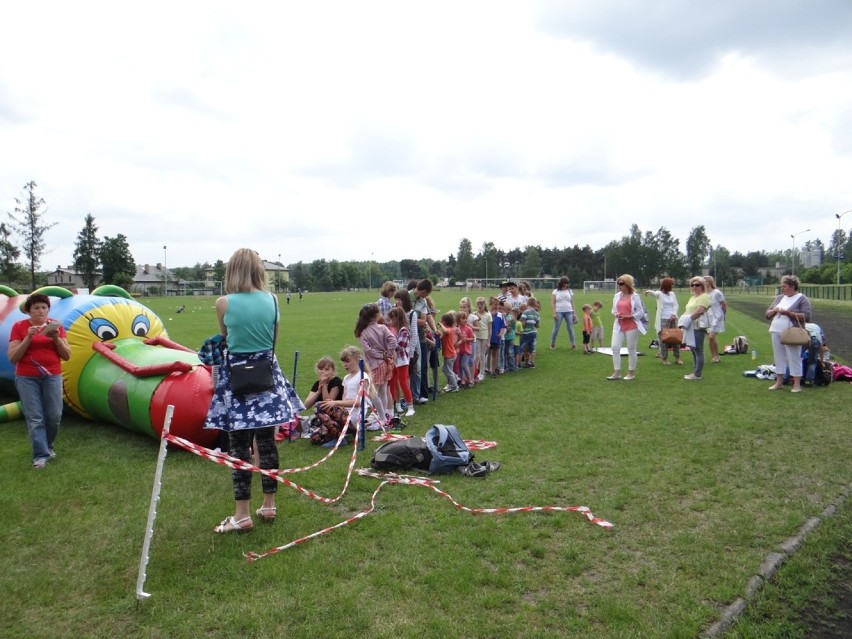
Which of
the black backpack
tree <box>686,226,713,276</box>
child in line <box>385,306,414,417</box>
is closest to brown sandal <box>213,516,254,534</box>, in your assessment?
the black backpack

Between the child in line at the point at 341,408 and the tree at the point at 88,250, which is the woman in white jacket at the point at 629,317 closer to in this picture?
the child in line at the point at 341,408

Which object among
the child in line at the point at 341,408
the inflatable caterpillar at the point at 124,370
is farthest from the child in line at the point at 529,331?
the inflatable caterpillar at the point at 124,370

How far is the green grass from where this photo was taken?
11.7 feet

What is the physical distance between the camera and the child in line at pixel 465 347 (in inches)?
433

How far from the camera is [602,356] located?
15.0m

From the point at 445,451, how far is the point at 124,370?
14.3 ft

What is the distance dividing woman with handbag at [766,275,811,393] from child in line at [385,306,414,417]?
5.96 m

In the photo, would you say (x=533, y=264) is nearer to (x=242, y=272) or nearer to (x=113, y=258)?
(x=113, y=258)

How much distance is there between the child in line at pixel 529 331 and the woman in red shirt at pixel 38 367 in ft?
30.2

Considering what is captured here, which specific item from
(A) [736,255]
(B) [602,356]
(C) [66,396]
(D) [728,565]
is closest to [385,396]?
(C) [66,396]

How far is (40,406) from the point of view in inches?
261

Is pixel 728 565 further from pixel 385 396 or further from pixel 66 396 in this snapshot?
pixel 66 396

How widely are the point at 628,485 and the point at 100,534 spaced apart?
480 cm

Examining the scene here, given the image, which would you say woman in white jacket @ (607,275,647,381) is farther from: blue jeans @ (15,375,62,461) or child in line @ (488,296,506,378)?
blue jeans @ (15,375,62,461)
